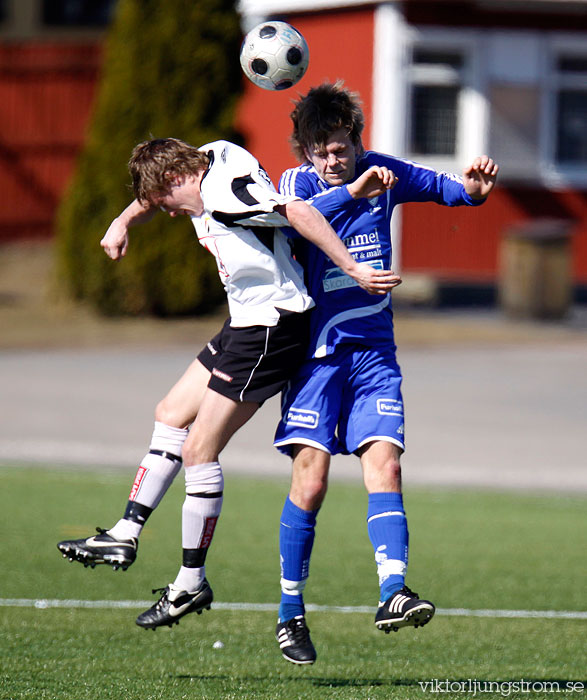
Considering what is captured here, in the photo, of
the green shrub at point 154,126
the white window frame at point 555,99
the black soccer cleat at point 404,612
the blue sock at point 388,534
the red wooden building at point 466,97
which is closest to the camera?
the black soccer cleat at point 404,612

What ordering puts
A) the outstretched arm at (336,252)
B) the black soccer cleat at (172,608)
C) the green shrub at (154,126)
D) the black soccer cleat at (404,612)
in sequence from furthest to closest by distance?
the green shrub at (154,126) < the black soccer cleat at (172,608) < the outstretched arm at (336,252) < the black soccer cleat at (404,612)

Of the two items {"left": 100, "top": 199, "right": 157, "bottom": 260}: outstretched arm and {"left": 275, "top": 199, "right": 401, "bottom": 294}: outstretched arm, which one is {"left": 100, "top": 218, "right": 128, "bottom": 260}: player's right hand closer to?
{"left": 100, "top": 199, "right": 157, "bottom": 260}: outstretched arm

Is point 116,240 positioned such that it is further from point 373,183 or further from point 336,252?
point 373,183

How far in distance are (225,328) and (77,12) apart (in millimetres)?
20724

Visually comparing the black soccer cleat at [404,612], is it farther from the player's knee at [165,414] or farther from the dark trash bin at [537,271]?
the dark trash bin at [537,271]

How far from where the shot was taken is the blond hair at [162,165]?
526 cm

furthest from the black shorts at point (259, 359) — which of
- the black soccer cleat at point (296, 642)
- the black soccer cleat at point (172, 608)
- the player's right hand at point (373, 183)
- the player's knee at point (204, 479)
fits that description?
the black soccer cleat at point (296, 642)

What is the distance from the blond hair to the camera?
5262 millimetres

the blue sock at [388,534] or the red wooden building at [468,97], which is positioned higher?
the red wooden building at [468,97]

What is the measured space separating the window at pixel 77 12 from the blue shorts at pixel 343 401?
20430mm

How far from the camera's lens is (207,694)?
5008 millimetres

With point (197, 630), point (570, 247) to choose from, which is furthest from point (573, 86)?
point (197, 630)

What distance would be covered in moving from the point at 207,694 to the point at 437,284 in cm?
1629

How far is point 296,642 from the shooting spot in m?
5.26
